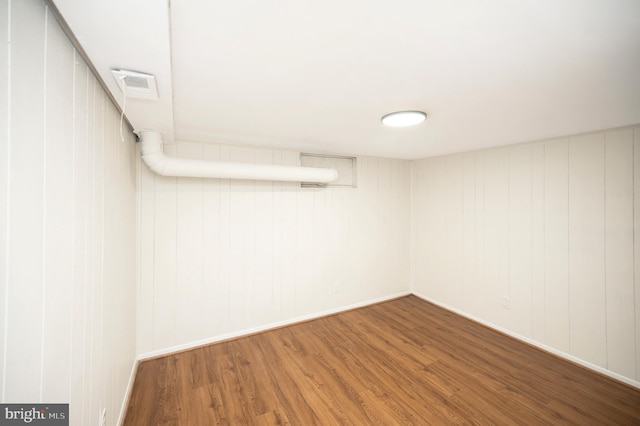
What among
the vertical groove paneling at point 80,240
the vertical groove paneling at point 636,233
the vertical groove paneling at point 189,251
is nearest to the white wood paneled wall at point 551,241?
the vertical groove paneling at point 636,233

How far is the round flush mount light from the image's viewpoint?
5.93 ft

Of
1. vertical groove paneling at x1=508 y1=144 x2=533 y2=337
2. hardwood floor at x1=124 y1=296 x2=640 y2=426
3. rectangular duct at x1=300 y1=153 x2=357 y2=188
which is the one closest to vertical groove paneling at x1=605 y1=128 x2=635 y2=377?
hardwood floor at x1=124 y1=296 x2=640 y2=426

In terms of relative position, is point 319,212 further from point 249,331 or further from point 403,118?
point 403,118

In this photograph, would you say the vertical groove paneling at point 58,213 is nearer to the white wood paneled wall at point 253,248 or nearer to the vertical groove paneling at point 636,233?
the white wood paneled wall at point 253,248

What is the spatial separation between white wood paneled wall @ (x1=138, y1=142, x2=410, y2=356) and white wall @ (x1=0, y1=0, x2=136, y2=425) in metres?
1.06

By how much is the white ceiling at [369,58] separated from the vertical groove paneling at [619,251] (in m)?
0.32

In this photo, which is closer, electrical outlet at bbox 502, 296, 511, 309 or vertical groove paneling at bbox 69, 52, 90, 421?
vertical groove paneling at bbox 69, 52, 90, 421

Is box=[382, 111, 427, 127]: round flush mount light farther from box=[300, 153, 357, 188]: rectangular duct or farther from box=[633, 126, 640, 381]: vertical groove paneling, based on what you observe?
box=[633, 126, 640, 381]: vertical groove paneling

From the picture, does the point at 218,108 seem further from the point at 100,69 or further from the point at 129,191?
the point at 129,191

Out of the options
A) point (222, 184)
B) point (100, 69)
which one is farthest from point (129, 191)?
point (100, 69)

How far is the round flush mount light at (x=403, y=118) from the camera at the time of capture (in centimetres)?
181

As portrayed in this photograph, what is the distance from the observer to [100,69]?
1.17 m

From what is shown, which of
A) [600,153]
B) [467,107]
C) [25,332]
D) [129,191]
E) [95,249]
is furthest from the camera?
[600,153]

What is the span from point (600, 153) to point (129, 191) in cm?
412
